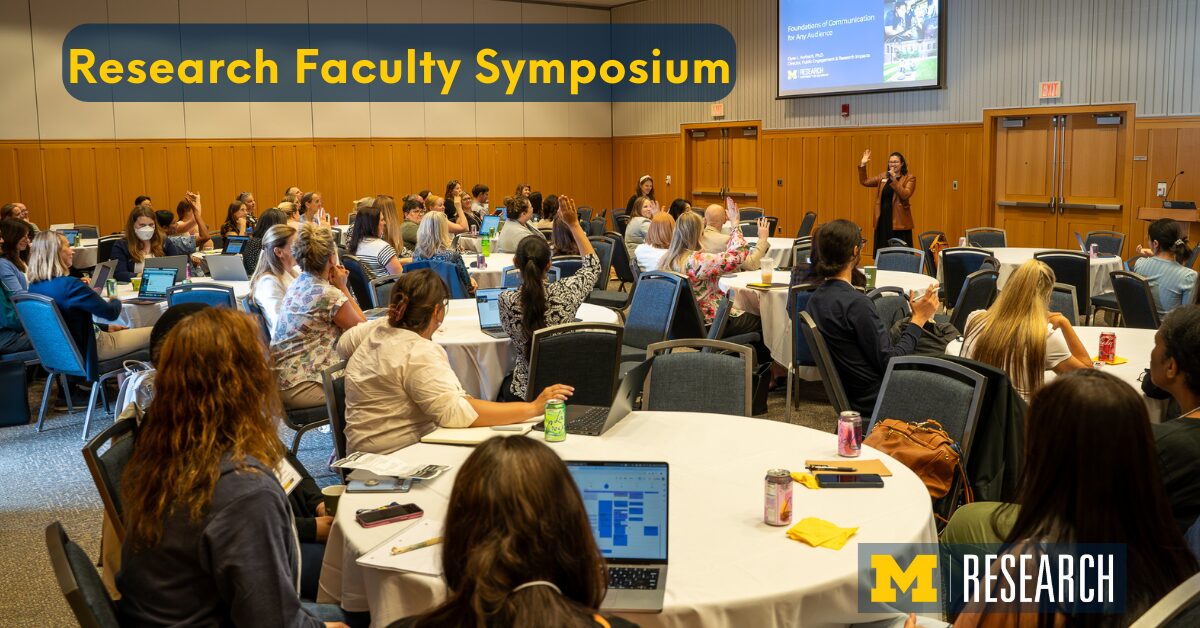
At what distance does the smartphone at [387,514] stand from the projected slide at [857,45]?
12.7 meters

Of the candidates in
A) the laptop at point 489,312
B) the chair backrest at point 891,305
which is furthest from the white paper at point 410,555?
the chair backrest at point 891,305

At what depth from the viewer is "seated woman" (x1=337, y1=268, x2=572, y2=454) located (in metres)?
3.76

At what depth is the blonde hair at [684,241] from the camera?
7508 mm

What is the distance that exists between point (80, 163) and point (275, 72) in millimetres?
3385

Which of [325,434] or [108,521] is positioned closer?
[108,521]

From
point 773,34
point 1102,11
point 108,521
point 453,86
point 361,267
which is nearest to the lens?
point 108,521

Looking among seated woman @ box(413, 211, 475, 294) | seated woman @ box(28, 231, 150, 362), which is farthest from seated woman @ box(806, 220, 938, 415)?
seated woman @ box(28, 231, 150, 362)

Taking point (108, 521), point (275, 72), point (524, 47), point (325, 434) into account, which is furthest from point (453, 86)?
point (108, 521)

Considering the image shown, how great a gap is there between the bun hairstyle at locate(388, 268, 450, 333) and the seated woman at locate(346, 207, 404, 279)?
444cm

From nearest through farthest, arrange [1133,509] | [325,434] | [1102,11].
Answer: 1. [1133,509]
2. [325,434]
3. [1102,11]

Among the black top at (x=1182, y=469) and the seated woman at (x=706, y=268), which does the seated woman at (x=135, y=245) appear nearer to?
the seated woman at (x=706, y=268)

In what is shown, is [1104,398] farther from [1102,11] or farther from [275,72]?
[275,72]

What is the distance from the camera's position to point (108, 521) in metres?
2.76

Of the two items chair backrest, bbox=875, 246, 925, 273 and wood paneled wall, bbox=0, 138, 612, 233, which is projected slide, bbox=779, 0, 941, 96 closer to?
wood paneled wall, bbox=0, 138, 612, 233
